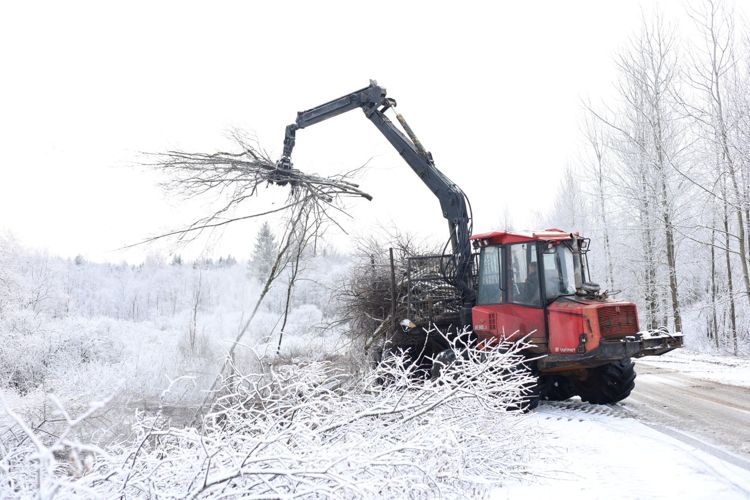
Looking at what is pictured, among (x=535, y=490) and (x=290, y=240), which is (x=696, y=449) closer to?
(x=535, y=490)

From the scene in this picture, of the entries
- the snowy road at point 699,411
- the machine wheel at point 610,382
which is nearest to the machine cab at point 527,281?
the machine wheel at point 610,382

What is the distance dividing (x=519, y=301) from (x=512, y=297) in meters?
0.13

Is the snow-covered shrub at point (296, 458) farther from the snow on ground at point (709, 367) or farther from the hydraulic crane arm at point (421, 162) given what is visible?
the snow on ground at point (709, 367)

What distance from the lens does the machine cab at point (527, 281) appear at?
8008 millimetres

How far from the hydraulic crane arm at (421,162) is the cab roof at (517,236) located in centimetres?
77

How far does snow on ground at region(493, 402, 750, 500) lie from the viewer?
435 centimetres

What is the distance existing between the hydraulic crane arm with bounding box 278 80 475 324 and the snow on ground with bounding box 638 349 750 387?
5.62 meters

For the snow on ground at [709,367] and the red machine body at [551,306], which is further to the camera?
Answer: the snow on ground at [709,367]

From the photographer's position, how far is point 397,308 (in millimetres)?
9797

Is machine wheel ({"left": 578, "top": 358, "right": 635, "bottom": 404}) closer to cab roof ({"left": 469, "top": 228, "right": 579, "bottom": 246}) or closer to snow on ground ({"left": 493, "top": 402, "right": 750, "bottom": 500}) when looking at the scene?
snow on ground ({"left": 493, "top": 402, "right": 750, "bottom": 500})

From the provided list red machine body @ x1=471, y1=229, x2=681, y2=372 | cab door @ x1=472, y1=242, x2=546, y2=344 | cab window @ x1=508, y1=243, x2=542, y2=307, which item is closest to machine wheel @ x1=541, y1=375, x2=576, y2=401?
red machine body @ x1=471, y1=229, x2=681, y2=372

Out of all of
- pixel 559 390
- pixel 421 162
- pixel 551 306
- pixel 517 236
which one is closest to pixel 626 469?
pixel 551 306

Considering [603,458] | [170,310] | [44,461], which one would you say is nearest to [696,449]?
[603,458]

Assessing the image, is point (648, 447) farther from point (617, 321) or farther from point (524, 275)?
point (524, 275)
